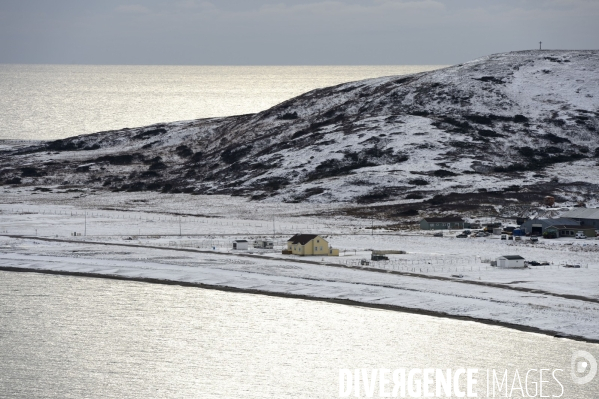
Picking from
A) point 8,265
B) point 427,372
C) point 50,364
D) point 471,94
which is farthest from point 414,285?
Result: point 471,94

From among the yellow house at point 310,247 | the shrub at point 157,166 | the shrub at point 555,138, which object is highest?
the shrub at point 555,138

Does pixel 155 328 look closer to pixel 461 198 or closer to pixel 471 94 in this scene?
pixel 461 198

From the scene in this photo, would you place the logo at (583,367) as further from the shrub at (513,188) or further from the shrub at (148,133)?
the shrub at (148,133)

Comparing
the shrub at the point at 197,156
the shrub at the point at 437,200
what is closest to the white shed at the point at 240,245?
the shrub at the point at 437,200

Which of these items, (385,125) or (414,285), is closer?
(414,285)

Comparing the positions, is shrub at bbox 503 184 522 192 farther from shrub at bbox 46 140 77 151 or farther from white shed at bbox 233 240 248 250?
shrub at bbox 46 140 77 151

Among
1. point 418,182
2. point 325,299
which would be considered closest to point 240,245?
point 325,299

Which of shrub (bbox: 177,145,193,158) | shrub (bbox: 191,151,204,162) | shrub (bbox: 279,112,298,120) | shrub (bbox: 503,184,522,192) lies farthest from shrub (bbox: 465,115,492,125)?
shrub (bbox: 177,145,193,158)

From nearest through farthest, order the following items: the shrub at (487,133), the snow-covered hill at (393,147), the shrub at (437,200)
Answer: the shrub at (437,200) → the snow-covered hill at (393,147) → the shrub at (487,133)
